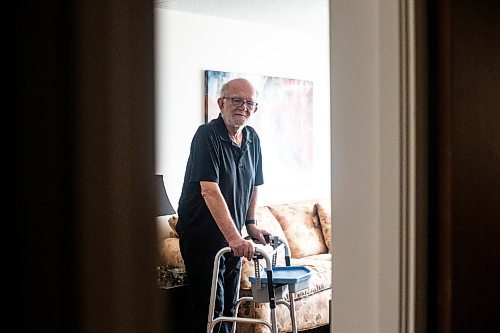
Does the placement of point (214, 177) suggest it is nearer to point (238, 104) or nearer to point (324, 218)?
point (238, 104)

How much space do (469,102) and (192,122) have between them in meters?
3.83

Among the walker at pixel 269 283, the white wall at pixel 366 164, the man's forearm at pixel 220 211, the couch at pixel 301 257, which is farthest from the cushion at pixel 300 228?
the white wall at pixel 366 164

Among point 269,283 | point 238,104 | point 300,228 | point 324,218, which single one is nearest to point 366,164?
point 269,283

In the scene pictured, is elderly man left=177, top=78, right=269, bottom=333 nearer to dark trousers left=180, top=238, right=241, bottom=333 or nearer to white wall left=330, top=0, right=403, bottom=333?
dark trousers left=180, top=238, right=241, bottom=333

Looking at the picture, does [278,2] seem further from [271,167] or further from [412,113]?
[412,113]

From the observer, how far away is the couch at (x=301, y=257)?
409cm

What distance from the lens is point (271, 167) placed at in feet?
18.6

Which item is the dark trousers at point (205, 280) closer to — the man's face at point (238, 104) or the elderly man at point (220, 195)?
the elderly man at point (220, 195)

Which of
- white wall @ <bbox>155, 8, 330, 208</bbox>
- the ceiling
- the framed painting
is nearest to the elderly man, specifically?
white wall @ <bbox>155, 8, 330, 208</bbox>

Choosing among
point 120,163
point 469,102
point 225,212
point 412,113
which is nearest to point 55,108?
point 120,163

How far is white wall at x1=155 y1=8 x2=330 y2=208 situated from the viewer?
197 inches

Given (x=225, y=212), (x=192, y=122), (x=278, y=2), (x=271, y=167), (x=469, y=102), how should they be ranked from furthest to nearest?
(x=271, y=167) < (x=192, y=122) < (x=278, y=2) < (x=225, y=212) < (x=469, y=102)

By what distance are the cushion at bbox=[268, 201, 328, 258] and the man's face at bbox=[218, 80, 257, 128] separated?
6.23 feet

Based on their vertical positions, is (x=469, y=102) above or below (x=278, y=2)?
below
